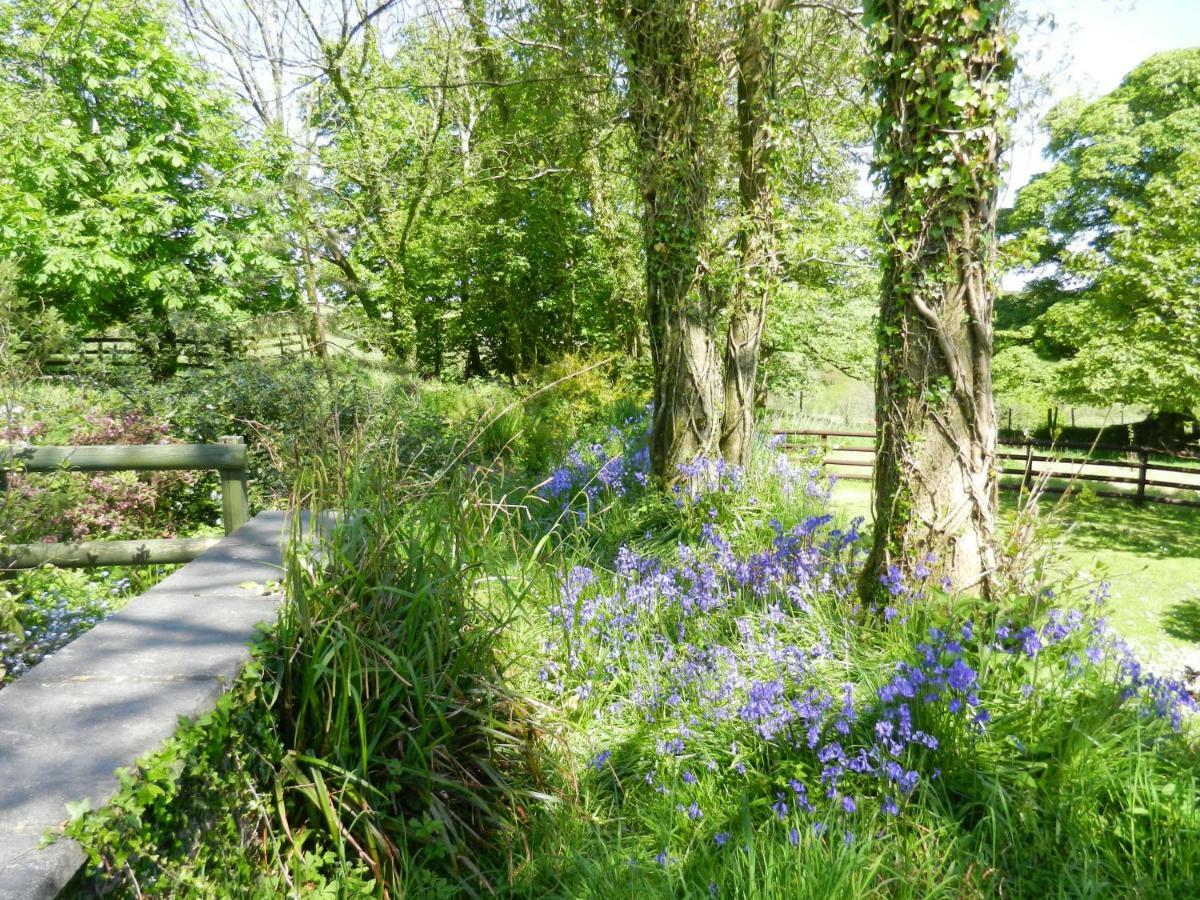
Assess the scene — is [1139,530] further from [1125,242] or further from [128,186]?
[128,186]

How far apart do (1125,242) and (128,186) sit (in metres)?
18.1

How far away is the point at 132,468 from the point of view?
3.60 m

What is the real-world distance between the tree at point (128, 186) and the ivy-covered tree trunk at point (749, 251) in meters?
10.9

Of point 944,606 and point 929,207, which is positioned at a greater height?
point 929,207

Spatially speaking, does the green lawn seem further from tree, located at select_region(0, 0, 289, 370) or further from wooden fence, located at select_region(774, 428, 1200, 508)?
tree, located at select_region(0, 0, 289, 370)

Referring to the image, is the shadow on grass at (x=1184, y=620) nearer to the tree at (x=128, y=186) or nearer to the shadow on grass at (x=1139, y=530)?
the shadow on grass at (x=1139, y=530)

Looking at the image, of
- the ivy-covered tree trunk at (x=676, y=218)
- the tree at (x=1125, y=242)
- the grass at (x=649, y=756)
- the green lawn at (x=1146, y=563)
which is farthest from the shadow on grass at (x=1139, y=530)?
the grass at (x=649, y=756)

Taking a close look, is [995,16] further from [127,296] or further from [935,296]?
[127,296]

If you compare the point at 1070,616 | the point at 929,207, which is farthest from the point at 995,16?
the point at 1070,616

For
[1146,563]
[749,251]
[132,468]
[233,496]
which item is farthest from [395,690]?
[1146,563]

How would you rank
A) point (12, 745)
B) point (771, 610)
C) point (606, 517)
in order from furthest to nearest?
point (606, 517), point (771, 610), point (12, 745)

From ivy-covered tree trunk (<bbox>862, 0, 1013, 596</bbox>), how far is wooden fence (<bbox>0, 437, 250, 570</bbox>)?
132 inches

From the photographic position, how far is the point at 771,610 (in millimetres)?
3006

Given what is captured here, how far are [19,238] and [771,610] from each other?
15025 millimetres
